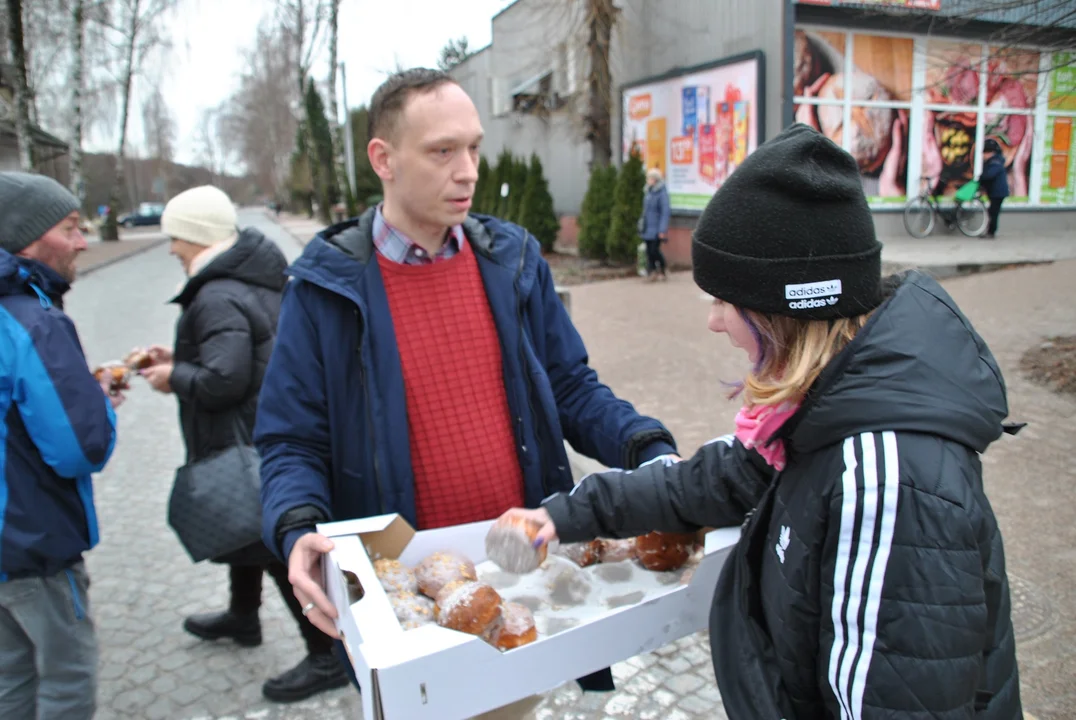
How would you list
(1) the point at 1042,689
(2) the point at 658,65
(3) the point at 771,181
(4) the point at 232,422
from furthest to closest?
(2) the point at 658,65 → (4) the point at 232,422 → (1) the point at 1042,689 → (3) the point at 771,181

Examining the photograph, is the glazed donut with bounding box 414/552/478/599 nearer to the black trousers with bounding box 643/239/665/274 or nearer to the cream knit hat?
the cream knit hat

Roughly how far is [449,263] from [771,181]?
1.09m

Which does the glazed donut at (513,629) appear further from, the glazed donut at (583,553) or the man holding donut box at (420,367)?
the man holding donut box at (420,367)

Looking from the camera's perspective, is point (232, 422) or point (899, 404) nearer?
point (899, 404)

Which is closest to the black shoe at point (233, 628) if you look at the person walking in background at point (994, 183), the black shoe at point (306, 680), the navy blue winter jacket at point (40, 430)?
the black shoe at point (306, 680)

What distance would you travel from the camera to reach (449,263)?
2.17 meters

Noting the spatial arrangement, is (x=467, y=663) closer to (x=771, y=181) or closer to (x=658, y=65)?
(x=771, y=181)

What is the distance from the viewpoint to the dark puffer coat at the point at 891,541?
1.10 metres

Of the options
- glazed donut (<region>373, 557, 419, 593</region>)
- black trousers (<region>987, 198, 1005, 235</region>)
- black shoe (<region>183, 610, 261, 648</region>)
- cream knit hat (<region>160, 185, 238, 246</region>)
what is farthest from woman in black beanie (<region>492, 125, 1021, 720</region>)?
black trousers (<region>987, 198, 1005, 235</region>)

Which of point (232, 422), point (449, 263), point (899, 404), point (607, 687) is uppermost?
point (449, 263)

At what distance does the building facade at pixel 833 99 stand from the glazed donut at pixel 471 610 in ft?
42.7

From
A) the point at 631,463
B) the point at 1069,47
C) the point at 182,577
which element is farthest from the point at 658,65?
the point at 631,463

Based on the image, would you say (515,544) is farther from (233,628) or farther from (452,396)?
(233,628)

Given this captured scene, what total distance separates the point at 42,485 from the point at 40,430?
7.3 inches
